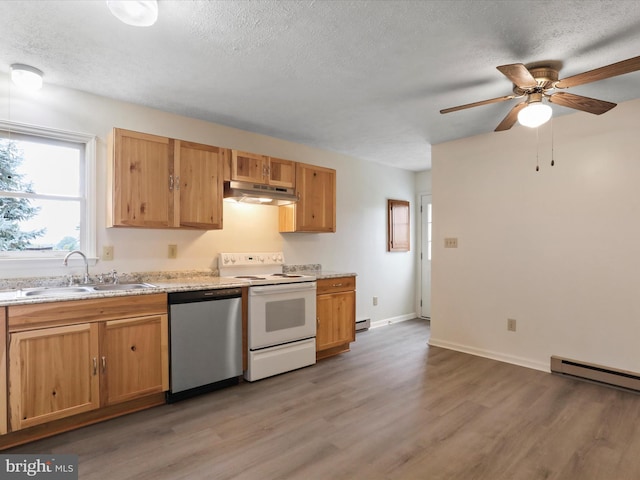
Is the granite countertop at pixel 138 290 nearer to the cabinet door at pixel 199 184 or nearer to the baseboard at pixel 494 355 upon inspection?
the cabinet door at pixel 199 184

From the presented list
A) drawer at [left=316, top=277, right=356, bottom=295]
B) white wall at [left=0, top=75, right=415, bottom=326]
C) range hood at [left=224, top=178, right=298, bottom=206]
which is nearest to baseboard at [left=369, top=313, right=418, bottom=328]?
white wall at [left=0, top=75, right=415, bottom=326]

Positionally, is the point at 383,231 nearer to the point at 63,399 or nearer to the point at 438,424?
the point at 438,424

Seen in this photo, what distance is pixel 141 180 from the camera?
2.90 meters

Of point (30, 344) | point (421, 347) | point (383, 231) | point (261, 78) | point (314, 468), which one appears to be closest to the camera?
point (314, 468)

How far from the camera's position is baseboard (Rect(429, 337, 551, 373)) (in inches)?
140

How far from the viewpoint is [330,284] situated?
154 inches

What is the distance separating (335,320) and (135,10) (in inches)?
123

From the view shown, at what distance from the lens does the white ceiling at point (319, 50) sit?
74.2 inches

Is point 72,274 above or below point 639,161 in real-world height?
below

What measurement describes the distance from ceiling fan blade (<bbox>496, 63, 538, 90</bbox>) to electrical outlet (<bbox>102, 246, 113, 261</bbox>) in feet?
9.96

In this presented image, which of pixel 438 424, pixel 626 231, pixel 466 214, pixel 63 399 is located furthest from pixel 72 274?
pixel 626 231

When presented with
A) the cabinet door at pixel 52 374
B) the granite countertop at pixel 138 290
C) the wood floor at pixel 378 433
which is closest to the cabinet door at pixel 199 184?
the granite countertop at pixel 138 290

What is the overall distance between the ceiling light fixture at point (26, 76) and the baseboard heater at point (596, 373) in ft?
15.6

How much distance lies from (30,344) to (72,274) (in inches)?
29.7
